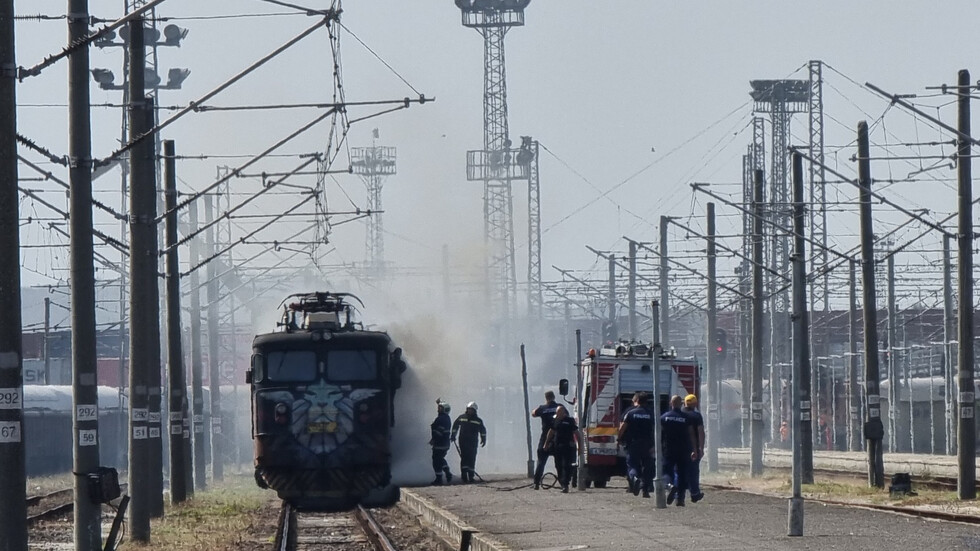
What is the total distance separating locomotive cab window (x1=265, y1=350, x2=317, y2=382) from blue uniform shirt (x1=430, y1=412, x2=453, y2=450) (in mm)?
8100

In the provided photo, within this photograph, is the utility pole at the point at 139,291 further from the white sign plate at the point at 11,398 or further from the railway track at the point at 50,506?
the white sign plate at the point at 11,398

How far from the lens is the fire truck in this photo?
3528 cm

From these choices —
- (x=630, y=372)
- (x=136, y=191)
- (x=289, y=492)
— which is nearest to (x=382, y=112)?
(x=136, y=191)

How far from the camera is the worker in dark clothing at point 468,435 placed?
37.6 metres

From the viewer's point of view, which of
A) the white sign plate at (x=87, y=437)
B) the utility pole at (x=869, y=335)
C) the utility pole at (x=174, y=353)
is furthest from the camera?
the utility pole at (x=869, y=335)

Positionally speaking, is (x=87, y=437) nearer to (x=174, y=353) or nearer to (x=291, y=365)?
(x=291, y=365)

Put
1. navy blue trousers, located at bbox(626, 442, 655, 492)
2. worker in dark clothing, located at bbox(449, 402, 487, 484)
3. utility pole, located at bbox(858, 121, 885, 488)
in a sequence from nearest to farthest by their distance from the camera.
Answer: navy blue trousers, located at bbox(626, 442, 655, 492), utility pole, located at bbox(858, 121, 885, 488), worker in dark clothing, located at bbox(449, 402, 487, 484)

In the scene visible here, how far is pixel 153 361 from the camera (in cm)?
2697

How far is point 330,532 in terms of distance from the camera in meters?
28.9

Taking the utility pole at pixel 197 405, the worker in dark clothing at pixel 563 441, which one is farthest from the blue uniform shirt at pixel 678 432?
the utility pole at pixel 197 405

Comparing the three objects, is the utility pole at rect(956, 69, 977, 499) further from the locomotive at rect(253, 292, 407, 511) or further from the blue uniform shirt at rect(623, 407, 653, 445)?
the locomotive at rect(253, 292, 407, 511)

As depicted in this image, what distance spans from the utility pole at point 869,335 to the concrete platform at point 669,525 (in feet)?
14.9

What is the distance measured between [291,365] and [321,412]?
994mm

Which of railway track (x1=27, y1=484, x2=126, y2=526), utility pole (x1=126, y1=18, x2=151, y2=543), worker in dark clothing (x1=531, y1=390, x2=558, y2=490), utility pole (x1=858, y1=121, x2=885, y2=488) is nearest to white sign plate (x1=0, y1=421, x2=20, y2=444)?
utility pole (x1=126, y1=18, x2=151, y2=543)
